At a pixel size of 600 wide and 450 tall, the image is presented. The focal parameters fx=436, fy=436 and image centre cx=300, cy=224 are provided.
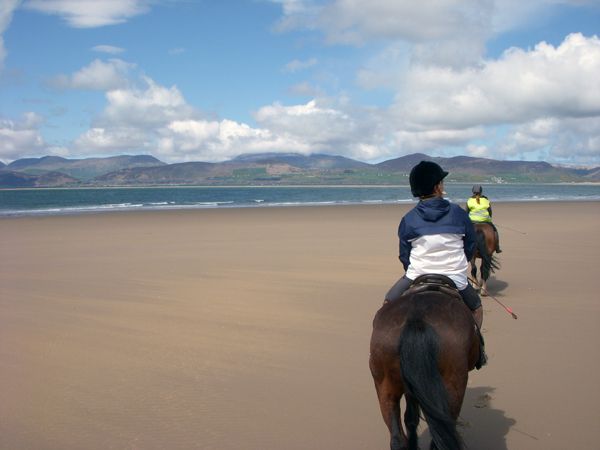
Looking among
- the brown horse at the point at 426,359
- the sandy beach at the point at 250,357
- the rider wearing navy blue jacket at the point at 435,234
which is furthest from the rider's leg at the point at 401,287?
the sandy beach at the point at 250,357

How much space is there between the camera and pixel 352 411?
400 centimetres

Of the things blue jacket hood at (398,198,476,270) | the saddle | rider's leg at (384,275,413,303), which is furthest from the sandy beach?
blue jacket hood at (398,198,476,270)

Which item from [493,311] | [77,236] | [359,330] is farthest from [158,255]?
[493,311]

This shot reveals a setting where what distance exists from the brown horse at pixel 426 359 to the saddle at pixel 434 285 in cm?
19

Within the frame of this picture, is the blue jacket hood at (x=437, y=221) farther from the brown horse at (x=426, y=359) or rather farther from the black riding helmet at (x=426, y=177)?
the brown horse at (x=426, y=359)

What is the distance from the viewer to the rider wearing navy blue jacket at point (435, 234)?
3.21 m

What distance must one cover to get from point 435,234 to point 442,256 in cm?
19

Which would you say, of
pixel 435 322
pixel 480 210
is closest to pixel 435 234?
pixel 435 322

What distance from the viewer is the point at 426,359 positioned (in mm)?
2559

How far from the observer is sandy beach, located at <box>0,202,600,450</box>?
371 cm

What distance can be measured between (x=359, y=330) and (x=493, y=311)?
7.72ft

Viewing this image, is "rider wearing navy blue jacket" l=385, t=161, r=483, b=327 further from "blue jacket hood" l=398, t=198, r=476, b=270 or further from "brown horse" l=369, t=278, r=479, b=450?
"brown horse" l=369, t=278, r=479, b=450

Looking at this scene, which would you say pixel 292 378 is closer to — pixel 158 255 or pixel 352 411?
pixel 352 411

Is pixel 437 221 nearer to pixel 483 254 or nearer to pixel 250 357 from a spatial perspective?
pixel 250 357
